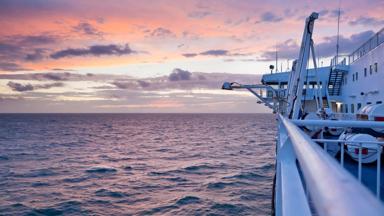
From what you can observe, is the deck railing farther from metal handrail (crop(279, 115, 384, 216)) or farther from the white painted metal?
metal handrail (crop(279, 115, 384, 216))

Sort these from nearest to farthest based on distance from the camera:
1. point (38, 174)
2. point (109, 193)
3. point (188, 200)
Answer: point (188, 200)
point (109, 193)
point (38, 174)

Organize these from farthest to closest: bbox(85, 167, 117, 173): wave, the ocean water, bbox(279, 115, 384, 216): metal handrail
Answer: bbox(85, 167, 117, 173): wave < the ocean water < bbox(279, 115, 384, 216): metal handrail

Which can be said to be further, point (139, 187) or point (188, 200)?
point (139, 187)

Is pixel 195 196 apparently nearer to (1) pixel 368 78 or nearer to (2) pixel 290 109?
(2) pixel 290 109

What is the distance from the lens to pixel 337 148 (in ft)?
40.6

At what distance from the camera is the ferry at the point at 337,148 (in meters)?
0.69

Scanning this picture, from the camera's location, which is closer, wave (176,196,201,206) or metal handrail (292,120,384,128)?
metal handrail (292,120,384,128)

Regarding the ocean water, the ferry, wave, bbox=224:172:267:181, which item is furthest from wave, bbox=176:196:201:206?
wave, bbox=224:172:267:181

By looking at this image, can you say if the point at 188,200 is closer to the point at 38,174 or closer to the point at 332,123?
the point at 38,174

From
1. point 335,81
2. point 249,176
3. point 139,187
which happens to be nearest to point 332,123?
point 139,187

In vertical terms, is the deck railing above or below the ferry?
above

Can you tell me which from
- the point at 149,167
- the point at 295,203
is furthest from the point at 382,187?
the point at 149,167

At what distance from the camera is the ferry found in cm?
69

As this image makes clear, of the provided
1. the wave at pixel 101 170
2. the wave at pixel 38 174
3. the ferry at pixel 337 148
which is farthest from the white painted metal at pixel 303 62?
the wave at pixel 38 174
